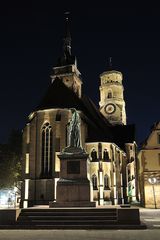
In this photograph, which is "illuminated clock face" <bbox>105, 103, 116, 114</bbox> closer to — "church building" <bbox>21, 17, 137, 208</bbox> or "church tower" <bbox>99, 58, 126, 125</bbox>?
"church tower" <bbox>99, 58, 126, 125</bbox>

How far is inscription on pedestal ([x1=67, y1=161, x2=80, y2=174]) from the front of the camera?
69.2 ft

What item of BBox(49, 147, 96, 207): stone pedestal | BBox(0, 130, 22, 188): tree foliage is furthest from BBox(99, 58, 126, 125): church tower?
BBox(49, 147, 96, 207): stone pedestal

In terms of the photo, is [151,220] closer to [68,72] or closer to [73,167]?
[73,167]

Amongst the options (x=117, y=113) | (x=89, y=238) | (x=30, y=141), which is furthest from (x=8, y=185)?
(x=89, y=238)

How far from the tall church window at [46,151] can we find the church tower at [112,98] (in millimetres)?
29768

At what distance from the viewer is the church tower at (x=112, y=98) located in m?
71.4

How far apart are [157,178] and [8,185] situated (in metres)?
25.2

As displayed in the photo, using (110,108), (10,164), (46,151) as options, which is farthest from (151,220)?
(110,108)

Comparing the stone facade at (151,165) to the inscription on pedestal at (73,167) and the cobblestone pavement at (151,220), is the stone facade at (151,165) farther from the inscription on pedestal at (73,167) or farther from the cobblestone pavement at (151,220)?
the inscription on pedestal at (73,167)

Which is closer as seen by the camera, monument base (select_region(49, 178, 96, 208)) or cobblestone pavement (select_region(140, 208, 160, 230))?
cobblestone pavement (select_region(140, 208, 160, 230))

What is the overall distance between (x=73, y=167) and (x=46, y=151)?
854 inches

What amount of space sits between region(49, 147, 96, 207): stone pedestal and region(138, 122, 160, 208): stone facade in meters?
16.1

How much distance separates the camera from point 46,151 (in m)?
42.5

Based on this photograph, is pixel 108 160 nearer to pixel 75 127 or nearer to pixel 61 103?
pixel 61 103
